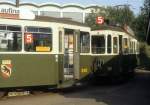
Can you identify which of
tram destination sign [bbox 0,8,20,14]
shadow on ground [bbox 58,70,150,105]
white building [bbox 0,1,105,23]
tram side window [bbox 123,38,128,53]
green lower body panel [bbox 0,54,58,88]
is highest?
white building [bbox 0,1,105,23]

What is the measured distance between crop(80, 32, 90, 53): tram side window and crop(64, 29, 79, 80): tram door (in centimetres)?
71

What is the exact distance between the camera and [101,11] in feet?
223

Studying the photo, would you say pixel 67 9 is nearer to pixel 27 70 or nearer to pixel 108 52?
pixel 108 52

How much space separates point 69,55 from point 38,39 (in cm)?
246

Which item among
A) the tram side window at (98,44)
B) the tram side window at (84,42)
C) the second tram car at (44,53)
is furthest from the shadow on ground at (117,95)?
the tram side window at (98,44)

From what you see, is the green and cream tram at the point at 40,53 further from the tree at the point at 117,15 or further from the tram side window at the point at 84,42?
the tree at the point at 117,15

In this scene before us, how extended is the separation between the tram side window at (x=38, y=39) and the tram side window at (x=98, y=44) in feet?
19.3

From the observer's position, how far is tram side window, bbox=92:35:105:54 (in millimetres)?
24984

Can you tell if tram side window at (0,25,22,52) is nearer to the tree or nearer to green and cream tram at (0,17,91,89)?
green and cream tram at (0,17,91,89)

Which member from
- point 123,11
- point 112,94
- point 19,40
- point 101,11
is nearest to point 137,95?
point 112,94

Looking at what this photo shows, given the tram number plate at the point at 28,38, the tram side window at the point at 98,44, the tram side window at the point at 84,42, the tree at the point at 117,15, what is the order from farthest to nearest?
the tree at the point at 117,15 → the tram side window at the point at 98,44 → the tram side window at the point at 84,42 → the tram number plate at the point at 28,38

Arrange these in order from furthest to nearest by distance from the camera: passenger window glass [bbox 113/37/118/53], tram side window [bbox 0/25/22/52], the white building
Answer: the white building → passenger window glass [bbox 113/37/118/53] → tram side window [bbox 0/25/22/52]

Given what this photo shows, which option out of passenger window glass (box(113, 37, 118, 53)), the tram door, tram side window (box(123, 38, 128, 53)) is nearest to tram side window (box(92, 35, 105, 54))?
passenger window glass (box(113, 37, 118, 53))

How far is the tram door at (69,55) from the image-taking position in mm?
20531
